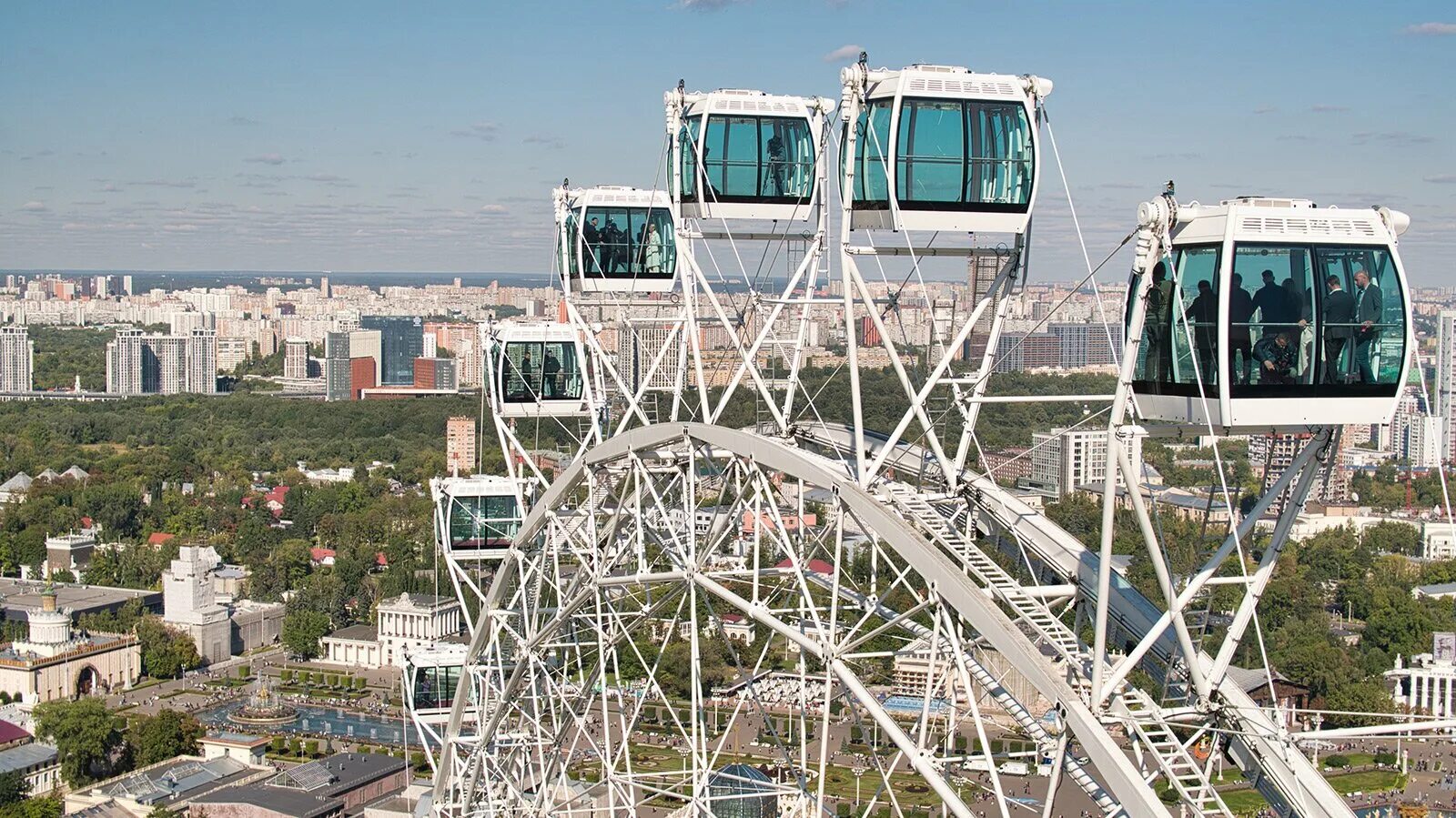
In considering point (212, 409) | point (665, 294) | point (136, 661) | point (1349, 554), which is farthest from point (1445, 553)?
point (212, 409)

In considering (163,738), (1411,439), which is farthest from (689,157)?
(1411,439)

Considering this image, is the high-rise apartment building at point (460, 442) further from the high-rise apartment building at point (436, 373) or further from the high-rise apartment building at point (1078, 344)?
the high-rise apartment building at point (436, 373)

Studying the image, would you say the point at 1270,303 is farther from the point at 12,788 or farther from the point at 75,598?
the point at 75,598

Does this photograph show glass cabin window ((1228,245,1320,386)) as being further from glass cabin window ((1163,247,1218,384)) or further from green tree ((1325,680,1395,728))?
green tree ((1325,680,1395,728))

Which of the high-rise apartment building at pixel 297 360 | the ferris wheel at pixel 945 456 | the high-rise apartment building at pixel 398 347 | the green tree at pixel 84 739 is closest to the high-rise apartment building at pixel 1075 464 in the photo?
the green tree at pixel 84 739

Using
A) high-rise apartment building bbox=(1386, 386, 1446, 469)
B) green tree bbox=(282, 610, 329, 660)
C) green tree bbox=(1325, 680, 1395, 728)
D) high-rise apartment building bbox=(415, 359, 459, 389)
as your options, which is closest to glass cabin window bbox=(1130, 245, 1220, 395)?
green tree bbox=(1325, 680, 1395, 728)

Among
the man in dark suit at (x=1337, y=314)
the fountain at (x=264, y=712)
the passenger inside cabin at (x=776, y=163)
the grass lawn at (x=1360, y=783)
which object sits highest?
the passenger inside cabin at (x=776, y=163)
